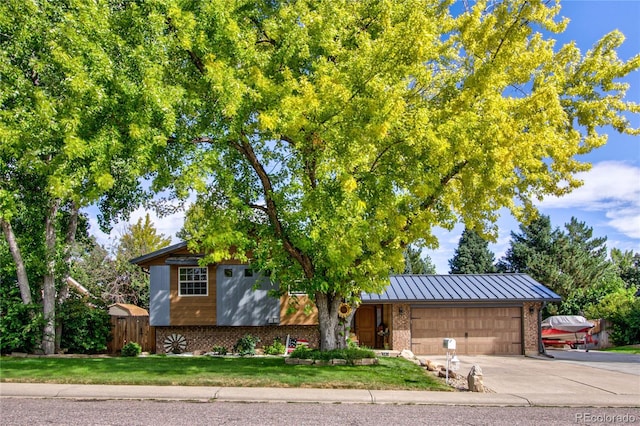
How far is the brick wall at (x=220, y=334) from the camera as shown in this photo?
993 inches

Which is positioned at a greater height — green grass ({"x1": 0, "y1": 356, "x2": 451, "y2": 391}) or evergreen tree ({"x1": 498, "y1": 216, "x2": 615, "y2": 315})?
evergreen tree ({"x1": 498, "y1": 216, "x2": 615, "y2": 315})

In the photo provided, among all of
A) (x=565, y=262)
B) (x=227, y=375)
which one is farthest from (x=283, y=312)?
(x=565, y=262)

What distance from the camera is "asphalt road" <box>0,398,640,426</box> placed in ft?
30.0

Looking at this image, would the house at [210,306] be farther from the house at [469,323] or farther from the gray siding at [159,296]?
the house at [469,323]

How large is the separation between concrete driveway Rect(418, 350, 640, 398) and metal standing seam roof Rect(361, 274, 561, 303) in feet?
12.6

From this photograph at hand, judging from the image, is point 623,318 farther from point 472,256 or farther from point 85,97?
point 85,97

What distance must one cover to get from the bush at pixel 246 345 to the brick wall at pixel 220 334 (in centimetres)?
43

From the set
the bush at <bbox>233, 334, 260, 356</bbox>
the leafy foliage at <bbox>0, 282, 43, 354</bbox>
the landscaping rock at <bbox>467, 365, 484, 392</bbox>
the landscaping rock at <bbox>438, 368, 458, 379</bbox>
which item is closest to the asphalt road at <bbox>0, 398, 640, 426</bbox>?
the landscaping rock at <bbox>467, 365, 484, 392</bbox>

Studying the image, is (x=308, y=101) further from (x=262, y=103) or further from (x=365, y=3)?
(x=365, y=3)

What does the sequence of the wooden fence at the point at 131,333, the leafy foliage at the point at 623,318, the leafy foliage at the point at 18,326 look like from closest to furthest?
the leafy foliage at the point at 18,326, the wooden fence at the point at 131,333, the leafy foliage at the point at 623,318

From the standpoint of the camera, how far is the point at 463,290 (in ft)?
86.0

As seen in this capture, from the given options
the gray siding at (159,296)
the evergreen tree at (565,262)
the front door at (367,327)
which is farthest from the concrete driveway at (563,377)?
the evergreen tree at (565,262)

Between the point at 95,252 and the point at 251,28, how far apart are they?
889 inches

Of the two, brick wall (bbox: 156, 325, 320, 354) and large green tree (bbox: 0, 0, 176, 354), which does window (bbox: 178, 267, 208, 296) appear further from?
large green tree (bbox: 0, 0, 176, 354)
